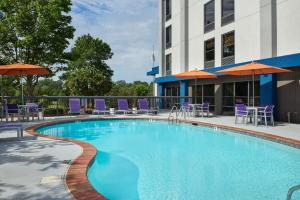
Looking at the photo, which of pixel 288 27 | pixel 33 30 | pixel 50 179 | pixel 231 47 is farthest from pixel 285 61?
pixel 33 30

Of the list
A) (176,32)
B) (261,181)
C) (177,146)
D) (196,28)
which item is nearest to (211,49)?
(196,28)

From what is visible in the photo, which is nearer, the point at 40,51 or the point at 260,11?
the point at 260,11

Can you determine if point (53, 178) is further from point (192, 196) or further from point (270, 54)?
point (270, 54)

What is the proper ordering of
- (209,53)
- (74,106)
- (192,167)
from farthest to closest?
(209,53) < (74,106) < (192,167)

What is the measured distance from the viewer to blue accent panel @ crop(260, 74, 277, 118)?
13445mm

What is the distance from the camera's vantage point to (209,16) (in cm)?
1972

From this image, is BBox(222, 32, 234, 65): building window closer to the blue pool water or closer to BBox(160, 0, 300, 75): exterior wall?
BBox(160, 0, 300, 75): exterior wall

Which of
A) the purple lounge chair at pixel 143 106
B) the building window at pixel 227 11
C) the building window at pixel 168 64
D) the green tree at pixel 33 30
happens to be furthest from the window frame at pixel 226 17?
the green tree at pixel 33 30

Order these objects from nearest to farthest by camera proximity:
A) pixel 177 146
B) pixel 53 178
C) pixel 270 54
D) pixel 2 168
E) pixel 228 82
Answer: pixel 53 178, pixel 2 168, pixel 177 146, pixel 270 54, pixel 228 82

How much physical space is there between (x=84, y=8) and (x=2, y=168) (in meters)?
21.9

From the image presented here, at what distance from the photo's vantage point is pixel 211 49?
63.8 ft

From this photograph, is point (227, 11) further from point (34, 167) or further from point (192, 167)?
point (34, 167)

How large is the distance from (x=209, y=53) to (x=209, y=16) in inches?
100.0

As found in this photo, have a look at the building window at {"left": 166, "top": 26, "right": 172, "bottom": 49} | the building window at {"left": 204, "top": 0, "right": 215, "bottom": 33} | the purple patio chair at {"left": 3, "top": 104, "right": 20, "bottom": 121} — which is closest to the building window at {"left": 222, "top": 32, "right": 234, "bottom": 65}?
the building window at {"left": 204, "top": 0, "right": 215, "bottom": 33}
